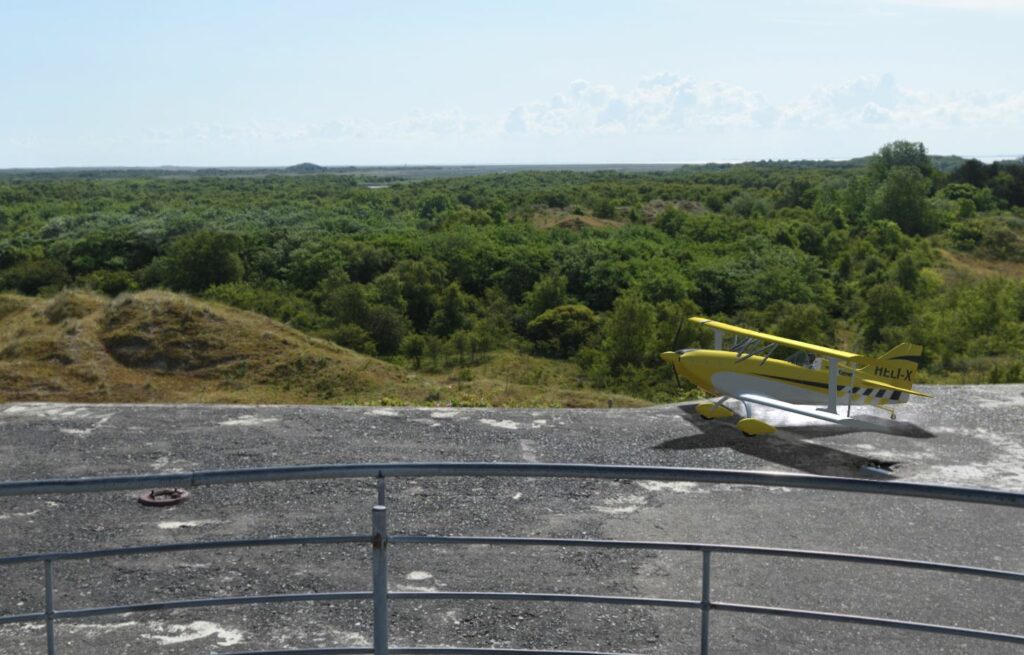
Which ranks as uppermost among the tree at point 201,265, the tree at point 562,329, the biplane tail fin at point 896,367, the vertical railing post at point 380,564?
the vertical railing post at point 380,564

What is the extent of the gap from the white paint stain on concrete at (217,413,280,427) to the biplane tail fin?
864 centimetres

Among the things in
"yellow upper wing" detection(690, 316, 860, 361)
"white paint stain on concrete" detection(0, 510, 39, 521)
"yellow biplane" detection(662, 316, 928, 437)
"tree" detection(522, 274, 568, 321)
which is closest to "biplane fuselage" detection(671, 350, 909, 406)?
"yellow biplane" detection(662, 316, 928, 437)

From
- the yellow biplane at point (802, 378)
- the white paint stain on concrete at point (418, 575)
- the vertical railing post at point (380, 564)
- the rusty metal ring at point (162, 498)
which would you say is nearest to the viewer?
the vertical railing post at point (380, 564)

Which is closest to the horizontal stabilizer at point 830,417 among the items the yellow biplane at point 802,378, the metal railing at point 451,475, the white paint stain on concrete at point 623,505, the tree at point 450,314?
the yellow biplane at point 802,378

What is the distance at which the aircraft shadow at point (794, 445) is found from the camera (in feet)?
40.2

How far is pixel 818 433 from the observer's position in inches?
543

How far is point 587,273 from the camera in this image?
1906 inches

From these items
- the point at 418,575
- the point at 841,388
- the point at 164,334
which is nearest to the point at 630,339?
the point at 164,334

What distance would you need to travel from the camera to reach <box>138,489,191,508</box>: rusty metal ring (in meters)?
9.88

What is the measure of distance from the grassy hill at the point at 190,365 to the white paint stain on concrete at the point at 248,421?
302cm

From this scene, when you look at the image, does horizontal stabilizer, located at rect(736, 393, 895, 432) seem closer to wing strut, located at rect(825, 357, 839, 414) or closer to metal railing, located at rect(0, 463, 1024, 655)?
wing strut, located at rect(825, 357, 839, 414)

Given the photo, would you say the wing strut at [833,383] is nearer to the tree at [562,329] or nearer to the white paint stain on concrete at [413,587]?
the white paint stain on concrete at [413,587]

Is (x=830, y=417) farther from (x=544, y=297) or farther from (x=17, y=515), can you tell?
(x=544, y=297)

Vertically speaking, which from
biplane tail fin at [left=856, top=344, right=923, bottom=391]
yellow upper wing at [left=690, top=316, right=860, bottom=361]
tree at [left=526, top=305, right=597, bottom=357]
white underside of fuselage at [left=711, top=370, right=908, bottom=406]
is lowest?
tree at [left=526, top=305, right=597, bottom=357]
